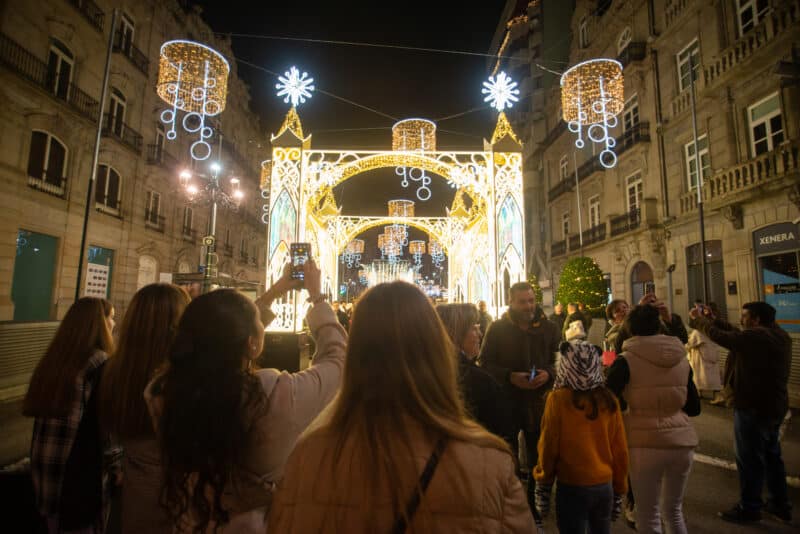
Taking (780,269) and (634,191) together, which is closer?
(780,269)

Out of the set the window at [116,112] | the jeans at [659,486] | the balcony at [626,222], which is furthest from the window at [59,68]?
the balcony at [626,222]

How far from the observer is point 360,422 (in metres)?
1.04

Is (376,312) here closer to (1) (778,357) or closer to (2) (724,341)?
(2) (724,341)

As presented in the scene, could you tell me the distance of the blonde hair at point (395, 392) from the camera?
97cm

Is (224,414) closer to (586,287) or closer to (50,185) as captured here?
(586,287)

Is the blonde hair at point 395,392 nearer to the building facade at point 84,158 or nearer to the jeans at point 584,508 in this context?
the jeans at point 584,508

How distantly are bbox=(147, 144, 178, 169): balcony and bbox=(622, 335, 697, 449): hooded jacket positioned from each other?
61.3ft

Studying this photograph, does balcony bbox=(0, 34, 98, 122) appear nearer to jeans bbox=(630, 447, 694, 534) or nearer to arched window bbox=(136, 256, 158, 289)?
arched window bbox=(136, 256, 158, 289)

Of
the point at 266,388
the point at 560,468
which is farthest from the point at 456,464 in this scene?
the point at 560,468

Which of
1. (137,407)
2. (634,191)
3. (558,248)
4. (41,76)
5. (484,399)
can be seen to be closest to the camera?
(137,407)

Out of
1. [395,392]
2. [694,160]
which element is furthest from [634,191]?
[395,392]

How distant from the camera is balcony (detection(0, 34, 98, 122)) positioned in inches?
422

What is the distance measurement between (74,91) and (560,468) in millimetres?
17049

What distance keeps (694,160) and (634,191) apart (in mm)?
3581
